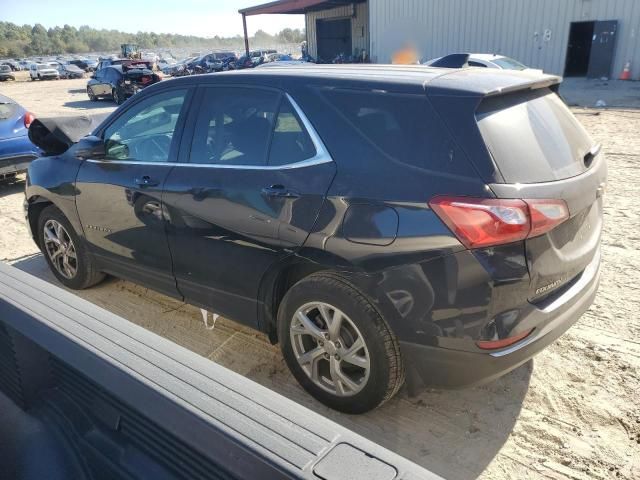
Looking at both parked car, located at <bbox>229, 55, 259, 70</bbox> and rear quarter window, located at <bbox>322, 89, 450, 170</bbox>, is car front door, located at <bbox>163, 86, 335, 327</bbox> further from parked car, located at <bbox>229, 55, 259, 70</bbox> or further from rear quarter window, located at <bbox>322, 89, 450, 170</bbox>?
parked car, located at <bbox>229, 55, 259, 70</bbox>

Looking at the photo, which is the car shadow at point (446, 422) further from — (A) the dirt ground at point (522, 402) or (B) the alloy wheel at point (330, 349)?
(B) the alloy wheel at point (330, 349)

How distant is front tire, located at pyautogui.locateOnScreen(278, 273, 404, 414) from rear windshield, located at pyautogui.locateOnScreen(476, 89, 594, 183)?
3.06 ft

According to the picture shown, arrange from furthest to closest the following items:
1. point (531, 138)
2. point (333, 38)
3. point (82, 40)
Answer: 1. point (82, 40)
2. point (333, 38)
3. point (531, 138)

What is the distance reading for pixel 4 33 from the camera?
105 metres

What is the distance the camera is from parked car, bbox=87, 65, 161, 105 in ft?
70.2

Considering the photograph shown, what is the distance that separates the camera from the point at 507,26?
2298cm

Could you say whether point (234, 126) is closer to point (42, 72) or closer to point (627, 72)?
point (627, 72)

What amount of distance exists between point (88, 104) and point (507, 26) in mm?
18615

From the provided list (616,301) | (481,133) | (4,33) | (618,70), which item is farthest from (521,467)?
(4,33)

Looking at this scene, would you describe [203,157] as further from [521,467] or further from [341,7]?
[341,7]

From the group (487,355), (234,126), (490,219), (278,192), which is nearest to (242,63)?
(234,126)

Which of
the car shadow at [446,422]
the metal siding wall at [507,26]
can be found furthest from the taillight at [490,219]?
the metal siding wall at [507,26]

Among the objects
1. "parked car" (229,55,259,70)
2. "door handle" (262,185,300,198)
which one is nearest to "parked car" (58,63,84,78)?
"parked car" (229,55,259,70)

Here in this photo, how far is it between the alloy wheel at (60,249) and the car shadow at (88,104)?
57.2 feet
